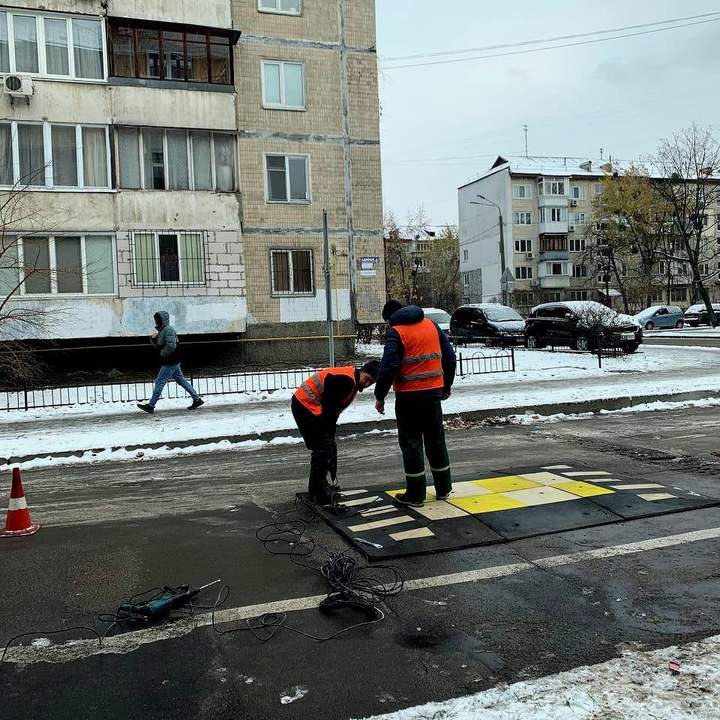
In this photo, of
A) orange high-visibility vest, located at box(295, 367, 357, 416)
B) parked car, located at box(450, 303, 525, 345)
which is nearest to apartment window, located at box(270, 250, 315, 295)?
parked car, located at box(450, 303, 525, 345)

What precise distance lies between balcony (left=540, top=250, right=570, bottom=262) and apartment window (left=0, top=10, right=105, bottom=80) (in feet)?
181

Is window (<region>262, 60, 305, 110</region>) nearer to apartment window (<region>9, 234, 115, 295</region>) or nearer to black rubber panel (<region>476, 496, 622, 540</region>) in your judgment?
apartment window (<region>9, 234, 115, 295</region>)

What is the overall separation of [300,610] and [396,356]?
8.09 feet

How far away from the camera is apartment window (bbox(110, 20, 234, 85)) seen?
20.3 m

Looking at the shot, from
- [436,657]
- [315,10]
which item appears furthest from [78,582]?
[315,10]

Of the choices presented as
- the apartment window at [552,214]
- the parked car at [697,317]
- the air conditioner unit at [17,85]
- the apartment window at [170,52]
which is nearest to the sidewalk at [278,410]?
the air conditioner unit at [17,85]

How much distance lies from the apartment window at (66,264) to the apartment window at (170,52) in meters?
4.93

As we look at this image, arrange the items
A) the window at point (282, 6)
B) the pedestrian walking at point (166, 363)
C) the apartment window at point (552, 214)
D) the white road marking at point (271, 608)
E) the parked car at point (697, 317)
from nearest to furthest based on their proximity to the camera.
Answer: the white road marking at point (271, 608) → the pedestrian walking at point (166, 363) → the window at point (282, 6) → the parked car at point (697, 317) → the apartment window at point (552, 214)

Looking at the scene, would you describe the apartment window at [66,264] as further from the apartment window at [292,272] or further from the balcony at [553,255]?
the balcony at [553,255]

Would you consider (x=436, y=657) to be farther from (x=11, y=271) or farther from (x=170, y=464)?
(x=11, y=271)

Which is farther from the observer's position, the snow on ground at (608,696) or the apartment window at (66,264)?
the apartment window at (66,264)

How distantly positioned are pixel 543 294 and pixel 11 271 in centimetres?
5749

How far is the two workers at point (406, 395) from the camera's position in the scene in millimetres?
6020

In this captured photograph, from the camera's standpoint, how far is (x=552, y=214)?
69.2m
